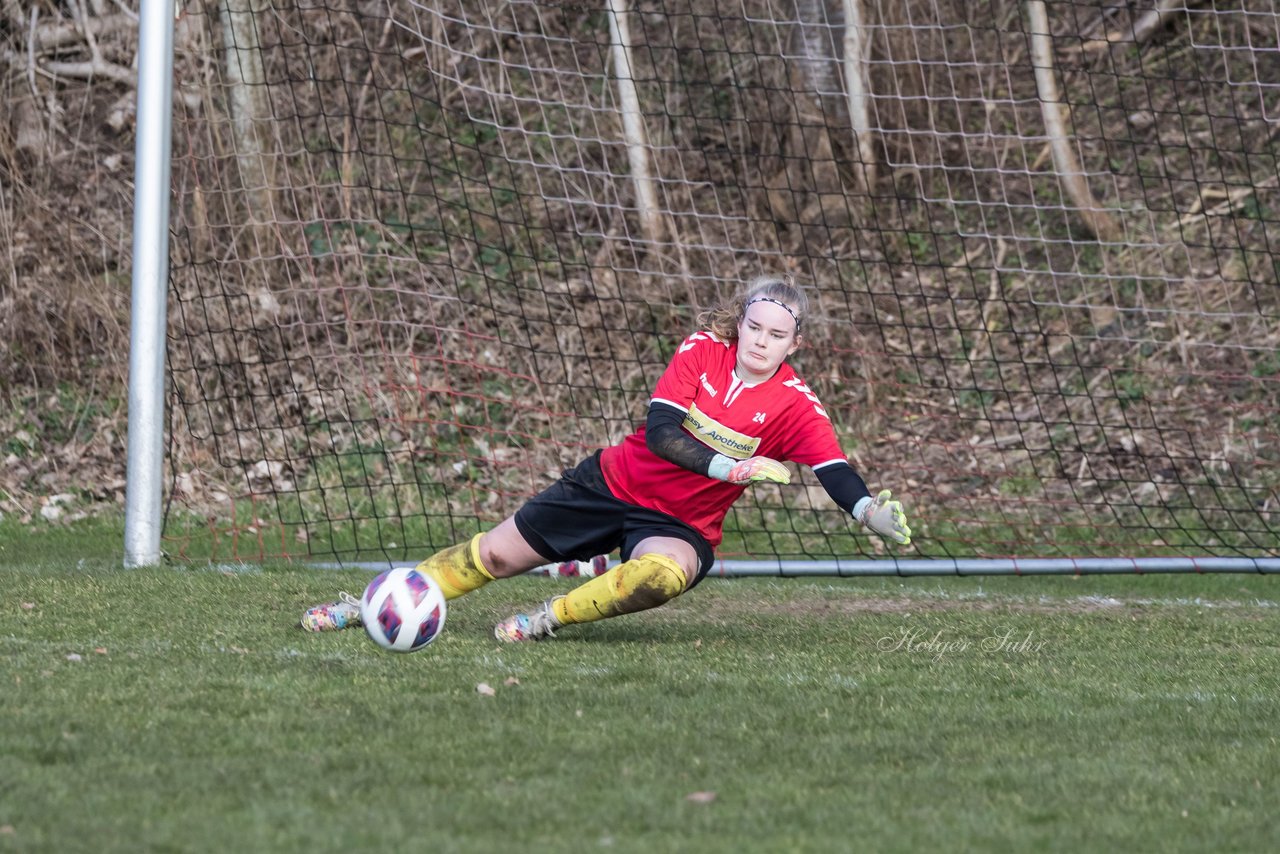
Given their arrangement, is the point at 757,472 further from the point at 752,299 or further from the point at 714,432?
the point at 752,299

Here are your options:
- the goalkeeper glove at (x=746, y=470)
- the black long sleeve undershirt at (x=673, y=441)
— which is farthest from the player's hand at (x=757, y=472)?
the black long sleeve undershirt at (x=673, y=441)

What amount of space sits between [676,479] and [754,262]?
252 inches

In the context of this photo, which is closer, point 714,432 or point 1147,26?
point 714,432

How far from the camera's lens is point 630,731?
3.54m

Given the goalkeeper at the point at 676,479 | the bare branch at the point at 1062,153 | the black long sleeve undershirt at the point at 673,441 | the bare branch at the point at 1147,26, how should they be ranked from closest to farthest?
the black long sleeve undershirt at the point at 673,441 → the goalkeeper at the point at 676,479 → the bare branch at the point at 1062,153 → the bare branch at the point at 1147,26

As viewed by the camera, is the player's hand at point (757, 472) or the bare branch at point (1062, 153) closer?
the player's hand at point (757, 472)

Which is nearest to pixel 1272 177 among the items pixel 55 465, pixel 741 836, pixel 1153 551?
pixel 1153 551

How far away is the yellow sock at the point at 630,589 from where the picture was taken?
4547 mm

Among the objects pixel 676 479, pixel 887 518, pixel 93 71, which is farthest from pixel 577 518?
pixel 93 71

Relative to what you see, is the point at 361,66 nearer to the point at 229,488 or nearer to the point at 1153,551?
the point at 229,488

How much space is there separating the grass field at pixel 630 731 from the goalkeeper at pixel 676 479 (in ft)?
0.73

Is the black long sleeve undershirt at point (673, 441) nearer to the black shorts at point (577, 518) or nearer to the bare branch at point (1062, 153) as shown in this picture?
the black shorts at point (577, 518)

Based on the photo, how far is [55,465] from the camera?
31.0 ft

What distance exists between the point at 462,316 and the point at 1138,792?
25.9ft
